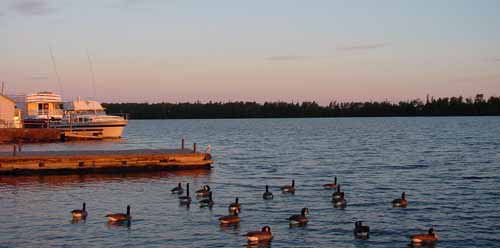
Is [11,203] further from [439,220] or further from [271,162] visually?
[271,162]

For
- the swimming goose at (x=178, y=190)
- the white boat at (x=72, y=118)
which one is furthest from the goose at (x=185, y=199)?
the white boat at (x=72, y=118)

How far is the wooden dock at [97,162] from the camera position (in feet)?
149

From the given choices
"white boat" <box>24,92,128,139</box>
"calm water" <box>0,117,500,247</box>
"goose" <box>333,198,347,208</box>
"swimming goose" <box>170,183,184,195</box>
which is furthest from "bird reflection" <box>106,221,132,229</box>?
"white boat" <box>24,92,128,139</box>

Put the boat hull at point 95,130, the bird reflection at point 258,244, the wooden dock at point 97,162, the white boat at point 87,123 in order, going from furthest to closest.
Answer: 1. the white boat at point 87,123
2. the boat hull at point 95,130
3. the wooden dock at point 97,162
4. the bird reflection at point 258,244

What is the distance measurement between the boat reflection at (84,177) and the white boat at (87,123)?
49970 millimetres

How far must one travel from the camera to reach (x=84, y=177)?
4516cm

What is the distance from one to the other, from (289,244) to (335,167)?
108 ft

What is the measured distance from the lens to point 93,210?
32312mm

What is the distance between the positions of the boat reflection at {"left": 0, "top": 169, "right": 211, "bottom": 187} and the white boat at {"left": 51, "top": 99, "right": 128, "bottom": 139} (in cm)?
4997

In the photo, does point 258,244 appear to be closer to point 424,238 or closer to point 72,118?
point 424,238

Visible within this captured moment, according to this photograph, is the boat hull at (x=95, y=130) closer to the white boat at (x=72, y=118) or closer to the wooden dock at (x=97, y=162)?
the white boat at (x=72, y=118)

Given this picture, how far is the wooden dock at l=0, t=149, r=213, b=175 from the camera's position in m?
45.3

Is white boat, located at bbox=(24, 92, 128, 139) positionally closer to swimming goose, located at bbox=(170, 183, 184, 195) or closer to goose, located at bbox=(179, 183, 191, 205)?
swimming goose, located at bbox=(170, 183, 184, 195)

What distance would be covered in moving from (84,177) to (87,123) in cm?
5278
